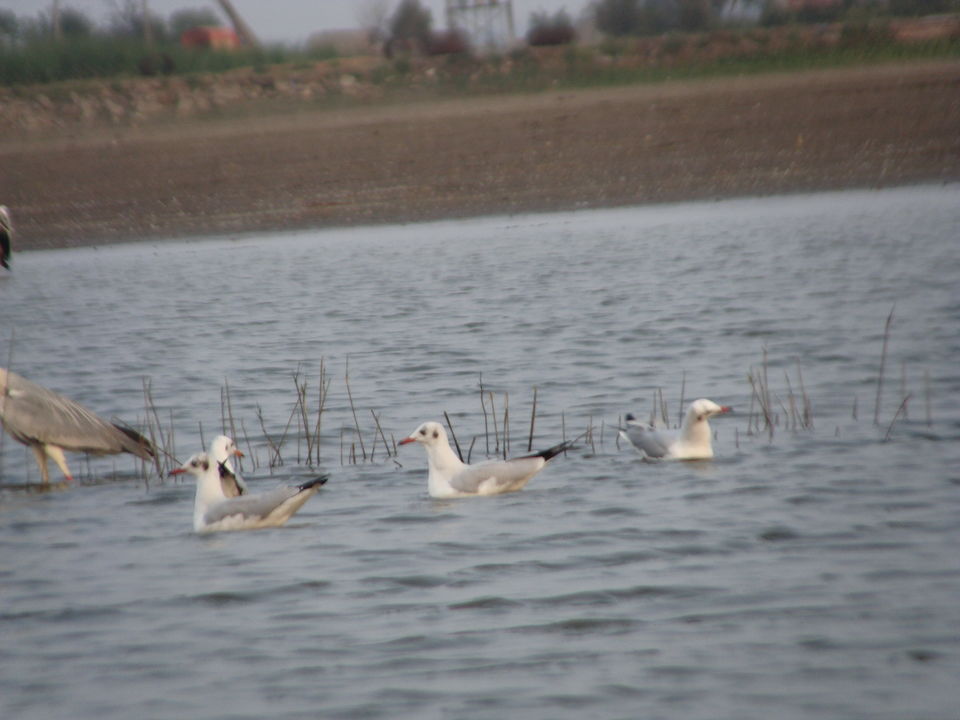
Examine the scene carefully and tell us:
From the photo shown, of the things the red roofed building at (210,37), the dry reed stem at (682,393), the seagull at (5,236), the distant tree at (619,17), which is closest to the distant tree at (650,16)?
the distant tree at (619,17)

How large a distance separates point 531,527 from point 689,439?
4.85 ft

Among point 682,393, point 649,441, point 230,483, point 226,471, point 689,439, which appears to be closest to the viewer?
point 226,471

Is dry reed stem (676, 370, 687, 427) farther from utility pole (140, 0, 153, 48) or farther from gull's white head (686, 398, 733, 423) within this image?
utility pole (140, 0, 153, 48)

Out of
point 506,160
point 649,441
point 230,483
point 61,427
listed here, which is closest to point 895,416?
point 649,441

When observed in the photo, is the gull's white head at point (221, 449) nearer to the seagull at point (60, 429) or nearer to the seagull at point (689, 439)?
the seagull at point (60, 429)

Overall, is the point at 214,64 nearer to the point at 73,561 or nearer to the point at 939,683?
the point at 73,561

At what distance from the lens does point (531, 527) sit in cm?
688

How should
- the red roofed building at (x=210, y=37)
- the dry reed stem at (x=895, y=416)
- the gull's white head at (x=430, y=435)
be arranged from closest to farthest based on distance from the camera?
the gull's white head at (x=430, y=435), the dry reed stem at (x=895, y=416), the red roofed building at (x=210, y=37)

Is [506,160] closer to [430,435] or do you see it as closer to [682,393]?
[682,393]

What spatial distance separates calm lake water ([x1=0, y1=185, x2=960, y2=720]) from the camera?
4.93 meters

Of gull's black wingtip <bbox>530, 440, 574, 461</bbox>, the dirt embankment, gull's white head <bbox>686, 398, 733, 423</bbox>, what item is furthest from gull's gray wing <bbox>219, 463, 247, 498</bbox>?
the dirt embankment

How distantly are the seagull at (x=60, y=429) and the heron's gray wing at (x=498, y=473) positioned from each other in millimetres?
2069

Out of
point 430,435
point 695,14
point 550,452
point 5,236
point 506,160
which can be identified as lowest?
point 506,160

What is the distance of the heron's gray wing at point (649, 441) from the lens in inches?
314
